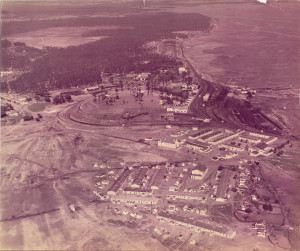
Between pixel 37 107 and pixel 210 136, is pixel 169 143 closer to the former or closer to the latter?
pixel 210 136

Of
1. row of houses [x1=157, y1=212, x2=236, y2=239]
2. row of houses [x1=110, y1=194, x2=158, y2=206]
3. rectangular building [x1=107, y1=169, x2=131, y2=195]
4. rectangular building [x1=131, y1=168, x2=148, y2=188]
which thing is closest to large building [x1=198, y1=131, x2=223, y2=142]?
rectangular building [x1=131, y1=168, x2=148, y2=188]

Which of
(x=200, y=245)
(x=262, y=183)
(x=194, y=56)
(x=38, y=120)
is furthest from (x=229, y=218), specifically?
(x=194, y=56)

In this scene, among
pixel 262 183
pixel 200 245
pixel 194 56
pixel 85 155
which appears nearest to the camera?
pixel 200 245

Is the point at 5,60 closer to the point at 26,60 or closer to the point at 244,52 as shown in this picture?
the point at 26,60

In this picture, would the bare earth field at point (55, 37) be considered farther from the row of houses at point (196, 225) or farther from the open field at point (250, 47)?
the row of houses at point (196, 225)

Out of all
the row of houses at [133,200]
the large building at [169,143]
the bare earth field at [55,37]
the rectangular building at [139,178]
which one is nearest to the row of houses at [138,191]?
the row of houses at [133,200]
